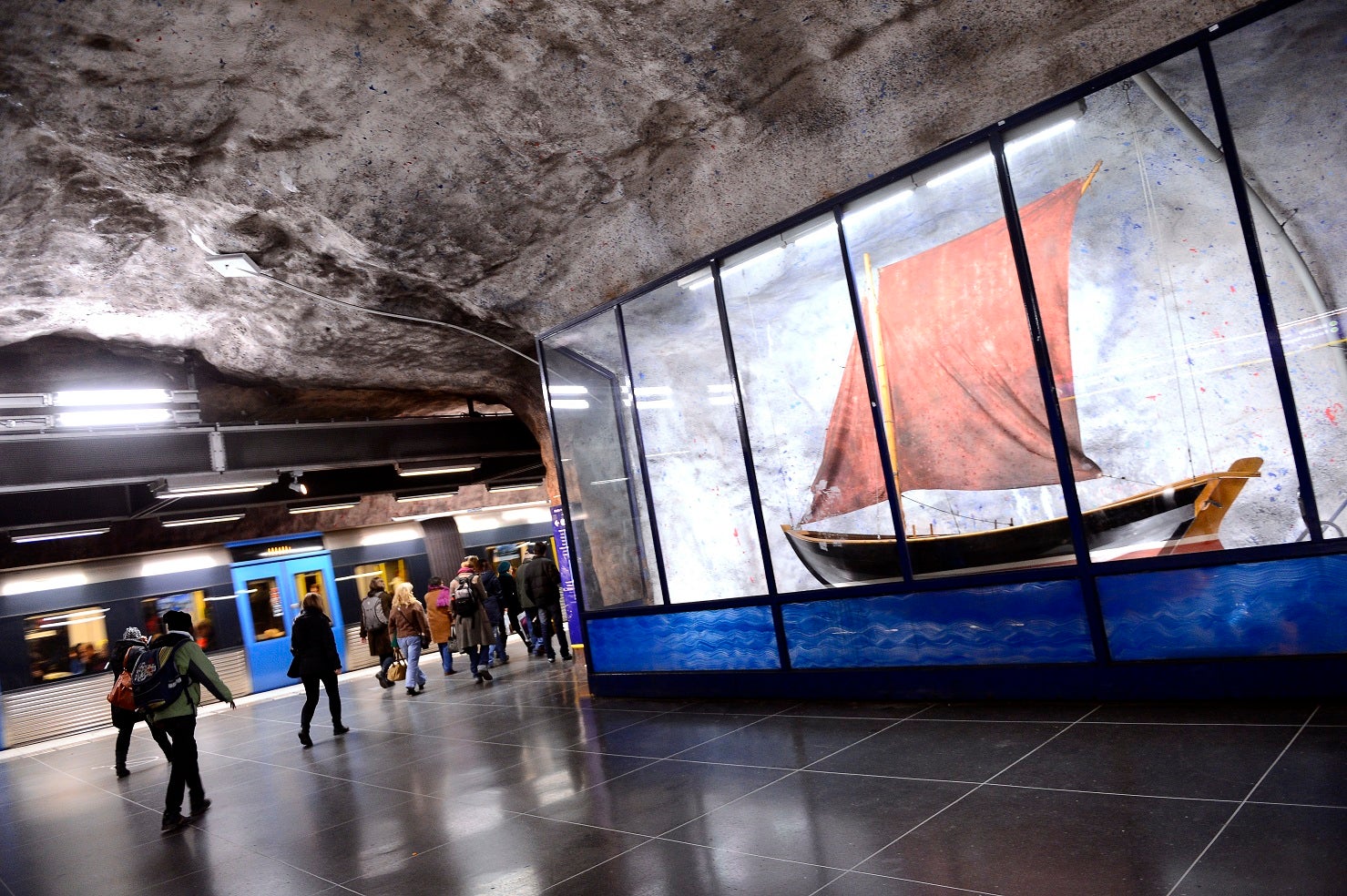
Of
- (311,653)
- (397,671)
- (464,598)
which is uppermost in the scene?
(464,598)

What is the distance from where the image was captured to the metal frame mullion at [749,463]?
269 inches

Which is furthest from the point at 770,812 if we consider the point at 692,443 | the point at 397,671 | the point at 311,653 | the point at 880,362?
the point at 397,671

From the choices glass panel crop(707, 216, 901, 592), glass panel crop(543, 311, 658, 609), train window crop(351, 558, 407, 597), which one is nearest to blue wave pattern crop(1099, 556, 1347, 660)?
glass panel crop(707, 216, 901, 592)

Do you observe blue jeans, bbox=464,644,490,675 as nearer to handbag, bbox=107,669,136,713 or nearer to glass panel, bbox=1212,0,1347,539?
handbag, bbox=107,669,136,713

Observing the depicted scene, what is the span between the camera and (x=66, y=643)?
525 inches

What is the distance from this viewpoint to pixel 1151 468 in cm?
531

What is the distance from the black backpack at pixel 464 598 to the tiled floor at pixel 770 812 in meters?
3.64

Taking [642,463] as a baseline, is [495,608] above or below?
below

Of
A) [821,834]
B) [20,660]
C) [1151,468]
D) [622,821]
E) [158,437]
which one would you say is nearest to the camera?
[821,834]

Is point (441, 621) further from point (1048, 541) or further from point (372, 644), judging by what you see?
point (1048, 541)

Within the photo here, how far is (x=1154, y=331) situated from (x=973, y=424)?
4.06 feet

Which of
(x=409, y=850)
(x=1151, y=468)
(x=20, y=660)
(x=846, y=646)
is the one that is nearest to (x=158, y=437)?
(x=20, y=660)

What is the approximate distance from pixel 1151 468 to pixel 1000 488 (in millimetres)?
933

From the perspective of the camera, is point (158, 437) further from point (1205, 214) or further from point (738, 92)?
point (1205, 214)
